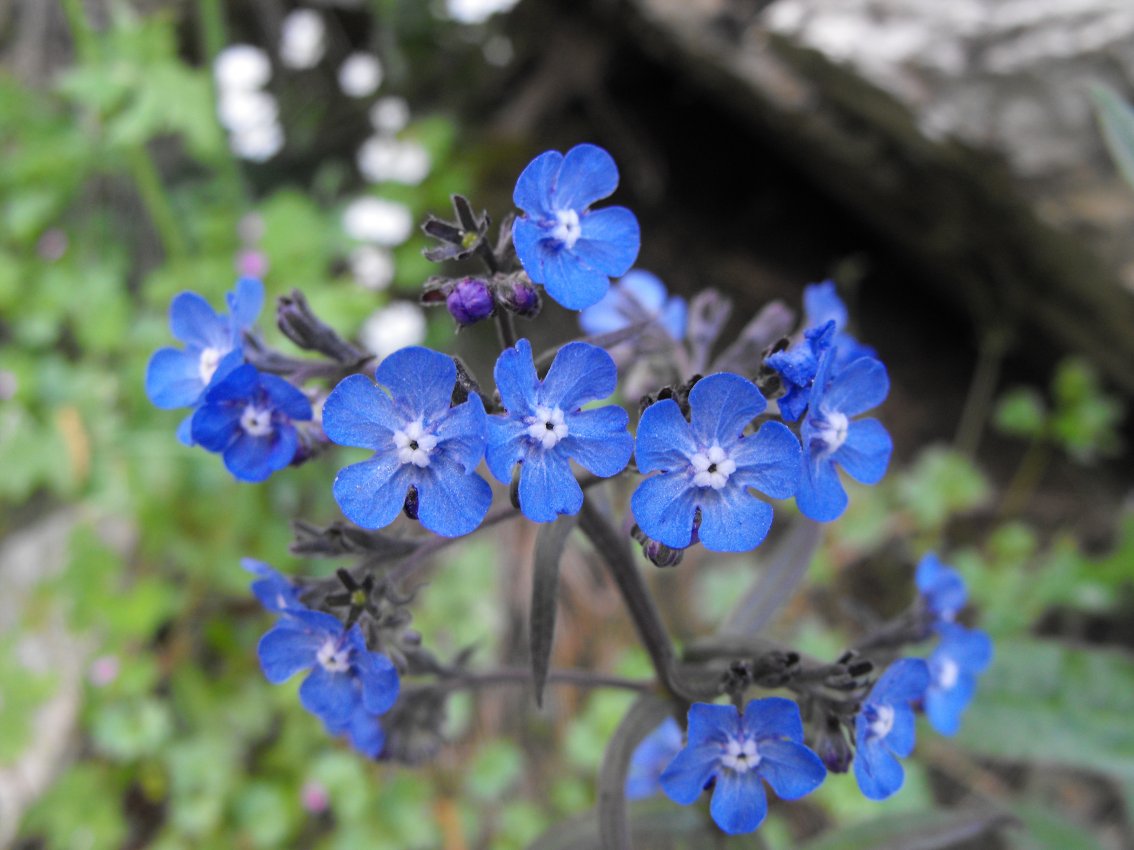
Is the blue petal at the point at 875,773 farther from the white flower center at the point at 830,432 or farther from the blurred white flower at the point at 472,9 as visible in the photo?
the blurred white flower at the point at 472,9

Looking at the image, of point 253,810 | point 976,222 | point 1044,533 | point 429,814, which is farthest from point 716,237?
point 253,810

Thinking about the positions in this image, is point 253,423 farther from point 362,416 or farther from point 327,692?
point 327,692

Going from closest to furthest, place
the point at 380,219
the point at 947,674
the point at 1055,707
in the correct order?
the point at 947,674 → the point at 1055,707 → the point at 380,219

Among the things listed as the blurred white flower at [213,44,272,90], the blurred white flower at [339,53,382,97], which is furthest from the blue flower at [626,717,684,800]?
the blurred white flower at [213,44,272,90]

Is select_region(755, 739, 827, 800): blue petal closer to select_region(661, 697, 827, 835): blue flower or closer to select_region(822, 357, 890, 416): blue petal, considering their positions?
select_region(661, 697, 827, 835): blue flower

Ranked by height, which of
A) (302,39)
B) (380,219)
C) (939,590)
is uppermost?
(939,590)

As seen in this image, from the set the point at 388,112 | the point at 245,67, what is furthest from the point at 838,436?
the point at 245,67

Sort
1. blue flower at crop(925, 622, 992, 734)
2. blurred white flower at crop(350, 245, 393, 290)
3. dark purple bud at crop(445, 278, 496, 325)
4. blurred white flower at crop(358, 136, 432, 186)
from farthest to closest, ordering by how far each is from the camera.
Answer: blurred white flower at crop(350, 245, 393, 290) → blurred white flower at crop(358, 136, 432, 186) → blue flower at crop(925, 622, 992, 734) → dark purple bud at crop(445, 278, 496, 325)
